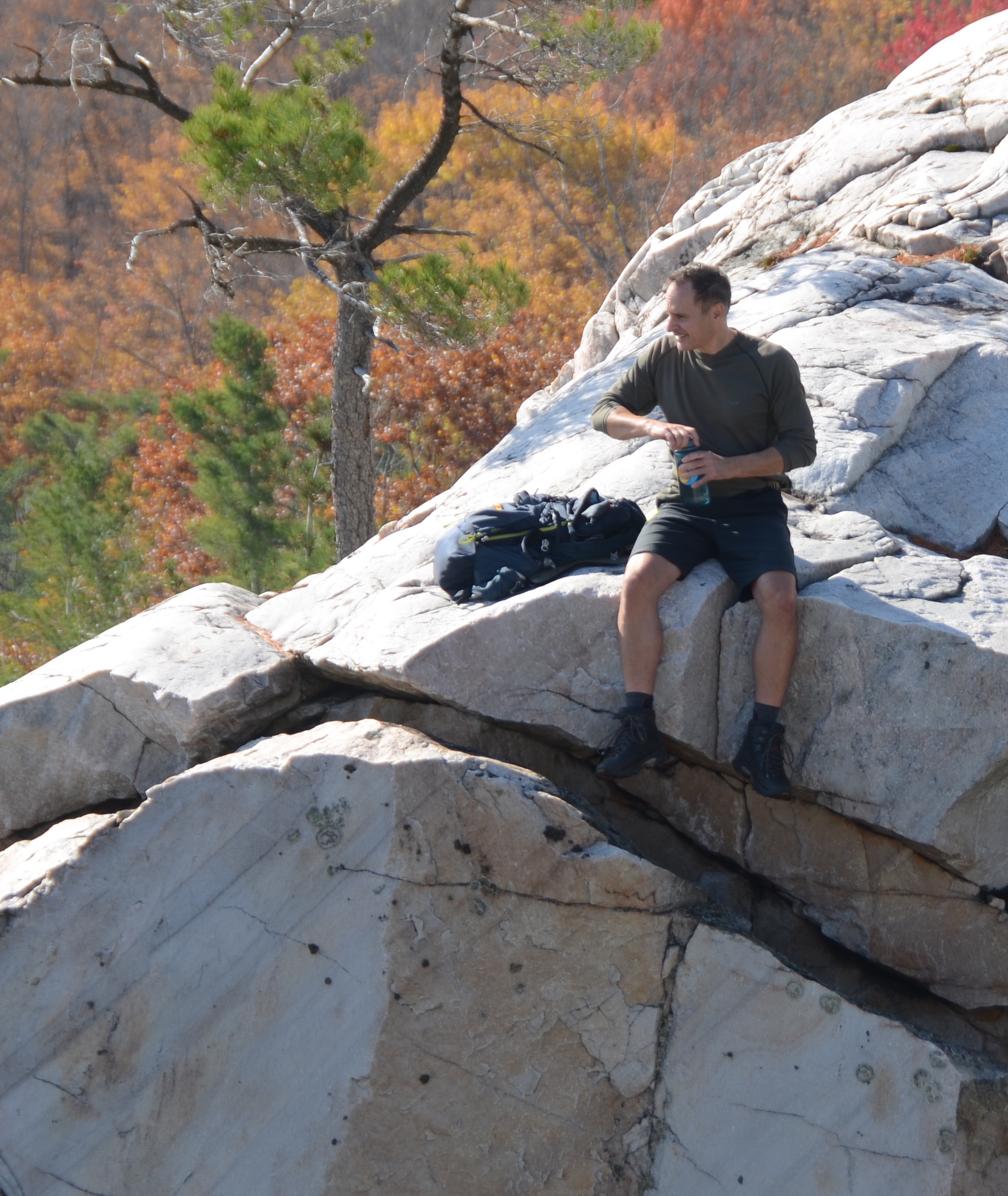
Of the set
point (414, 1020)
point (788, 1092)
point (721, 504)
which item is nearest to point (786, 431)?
point (721, 504)

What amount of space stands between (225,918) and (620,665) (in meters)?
1.68

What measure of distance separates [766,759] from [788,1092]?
1078mm

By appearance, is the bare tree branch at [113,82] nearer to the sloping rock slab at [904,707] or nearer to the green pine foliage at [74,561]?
the green pine foliage at [74,561]

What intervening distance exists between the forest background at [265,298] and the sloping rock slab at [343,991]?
525 cm

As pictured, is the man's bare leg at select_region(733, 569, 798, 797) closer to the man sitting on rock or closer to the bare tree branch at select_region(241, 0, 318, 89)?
the man sitting on rock

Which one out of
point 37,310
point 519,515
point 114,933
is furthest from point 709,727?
point 37,310

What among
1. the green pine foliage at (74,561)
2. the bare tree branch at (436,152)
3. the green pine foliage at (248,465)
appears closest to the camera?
the bare tree branch at (436,152)

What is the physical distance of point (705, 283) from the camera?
150 inches

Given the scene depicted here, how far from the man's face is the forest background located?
4511 millimetres

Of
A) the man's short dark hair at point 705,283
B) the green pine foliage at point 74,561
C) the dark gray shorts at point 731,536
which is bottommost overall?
the green pine foliage at point 74,561

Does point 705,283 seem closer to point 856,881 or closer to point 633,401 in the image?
point 633,401

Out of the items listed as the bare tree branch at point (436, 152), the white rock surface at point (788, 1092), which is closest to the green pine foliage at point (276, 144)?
the bare tree branch at point (436, 152)

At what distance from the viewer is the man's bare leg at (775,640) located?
3.69m

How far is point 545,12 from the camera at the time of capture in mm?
7590
